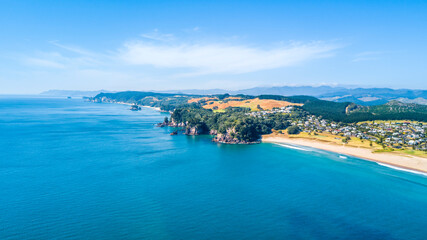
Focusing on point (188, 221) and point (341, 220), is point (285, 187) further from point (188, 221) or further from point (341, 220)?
point (188, 221)

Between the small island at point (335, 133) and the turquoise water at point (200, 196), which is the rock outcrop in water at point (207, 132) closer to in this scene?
the small island at point (335, 133)

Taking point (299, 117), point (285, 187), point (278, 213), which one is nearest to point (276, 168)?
point (285, 187)

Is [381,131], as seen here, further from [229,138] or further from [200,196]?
[200,196]

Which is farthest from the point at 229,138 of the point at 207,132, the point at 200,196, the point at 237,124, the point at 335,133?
the point at 200,196

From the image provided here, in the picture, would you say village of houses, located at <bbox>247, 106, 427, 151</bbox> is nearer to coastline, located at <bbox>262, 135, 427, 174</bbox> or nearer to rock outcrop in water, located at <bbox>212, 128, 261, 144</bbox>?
coastline, located at <bbox>262, 135, 427, 174</bbox>

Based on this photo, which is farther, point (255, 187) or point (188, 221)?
point (255, 187)

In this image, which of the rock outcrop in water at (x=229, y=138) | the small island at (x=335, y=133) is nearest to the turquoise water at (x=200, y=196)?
the small island at (x=335, y=133)
